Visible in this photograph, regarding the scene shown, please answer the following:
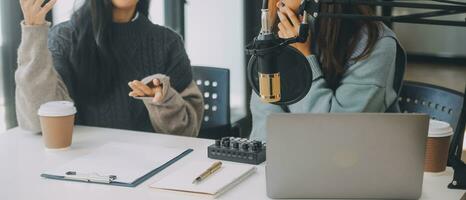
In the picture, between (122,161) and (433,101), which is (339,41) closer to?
(433,101)

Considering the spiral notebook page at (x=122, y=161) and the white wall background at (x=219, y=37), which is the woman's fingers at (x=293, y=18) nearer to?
the spiral notebook page at (x=122, y=161)

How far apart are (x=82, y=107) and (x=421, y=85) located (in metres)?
1.17

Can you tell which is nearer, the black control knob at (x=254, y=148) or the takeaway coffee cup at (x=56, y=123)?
the black control knob at (x=254, y=148)

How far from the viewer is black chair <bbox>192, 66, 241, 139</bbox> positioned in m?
2.42

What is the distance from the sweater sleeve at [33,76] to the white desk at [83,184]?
7 centimetres

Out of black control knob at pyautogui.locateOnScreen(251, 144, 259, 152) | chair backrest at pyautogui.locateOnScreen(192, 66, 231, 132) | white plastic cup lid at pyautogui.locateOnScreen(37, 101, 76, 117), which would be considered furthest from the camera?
chair backrest at pyautogui.locateOnScreen(192, 66, 231, 132)

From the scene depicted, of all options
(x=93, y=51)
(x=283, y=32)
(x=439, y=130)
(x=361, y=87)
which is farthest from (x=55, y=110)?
(x=439, y=130)

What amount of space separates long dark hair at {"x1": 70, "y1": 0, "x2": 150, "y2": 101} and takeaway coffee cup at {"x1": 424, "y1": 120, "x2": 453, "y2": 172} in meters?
1.15

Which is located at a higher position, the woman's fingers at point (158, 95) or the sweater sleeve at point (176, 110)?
the woman's fingers at point (158, 95)

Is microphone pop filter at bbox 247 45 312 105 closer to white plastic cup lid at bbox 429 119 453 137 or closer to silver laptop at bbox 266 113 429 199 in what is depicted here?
silver laptop at bbox 266 113 429 199

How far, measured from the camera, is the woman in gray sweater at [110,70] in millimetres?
1988

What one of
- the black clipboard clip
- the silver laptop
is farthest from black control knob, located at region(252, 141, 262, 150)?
the black clipboard clip

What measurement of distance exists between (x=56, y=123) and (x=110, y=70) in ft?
1.54

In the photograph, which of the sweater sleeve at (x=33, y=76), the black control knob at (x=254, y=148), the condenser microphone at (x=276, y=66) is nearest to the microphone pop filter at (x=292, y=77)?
the condenser microphone at (x=276, y=66)
